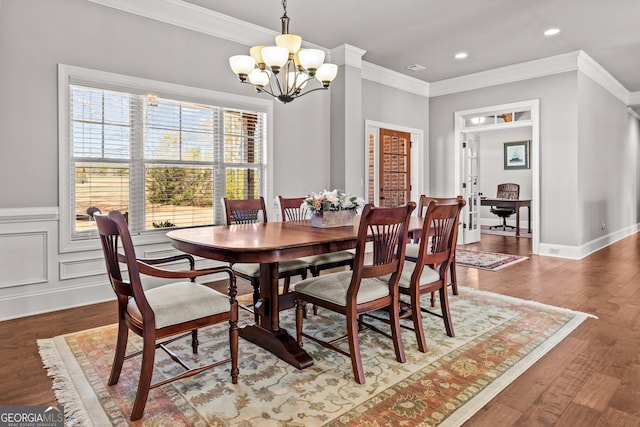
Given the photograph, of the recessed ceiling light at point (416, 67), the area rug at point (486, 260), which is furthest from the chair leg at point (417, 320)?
the recessed ceiling light at point (416, 67)

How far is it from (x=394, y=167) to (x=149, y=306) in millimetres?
5375

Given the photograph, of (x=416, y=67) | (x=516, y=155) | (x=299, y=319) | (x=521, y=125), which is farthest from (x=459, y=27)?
(x=516, y=155)

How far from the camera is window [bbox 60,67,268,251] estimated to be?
3584 millimetres

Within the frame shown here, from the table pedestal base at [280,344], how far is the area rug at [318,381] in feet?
0.13

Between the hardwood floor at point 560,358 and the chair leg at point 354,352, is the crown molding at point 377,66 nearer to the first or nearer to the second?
the hardwood floor at point 560,358

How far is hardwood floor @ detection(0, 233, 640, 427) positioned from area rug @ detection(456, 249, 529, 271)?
454 mm

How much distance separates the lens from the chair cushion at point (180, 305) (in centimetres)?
193

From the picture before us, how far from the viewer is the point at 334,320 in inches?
124

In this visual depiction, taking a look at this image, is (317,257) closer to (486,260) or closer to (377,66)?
(486,260)

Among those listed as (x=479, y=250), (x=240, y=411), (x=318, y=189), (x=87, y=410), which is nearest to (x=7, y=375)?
(x=87, y=410)

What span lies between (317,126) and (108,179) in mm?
2689

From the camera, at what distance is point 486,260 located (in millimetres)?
5539

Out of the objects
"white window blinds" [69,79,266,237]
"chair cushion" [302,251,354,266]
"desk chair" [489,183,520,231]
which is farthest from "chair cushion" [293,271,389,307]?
"desk chair" [489,183,520,231]

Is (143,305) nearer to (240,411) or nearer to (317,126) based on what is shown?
(240,411)
